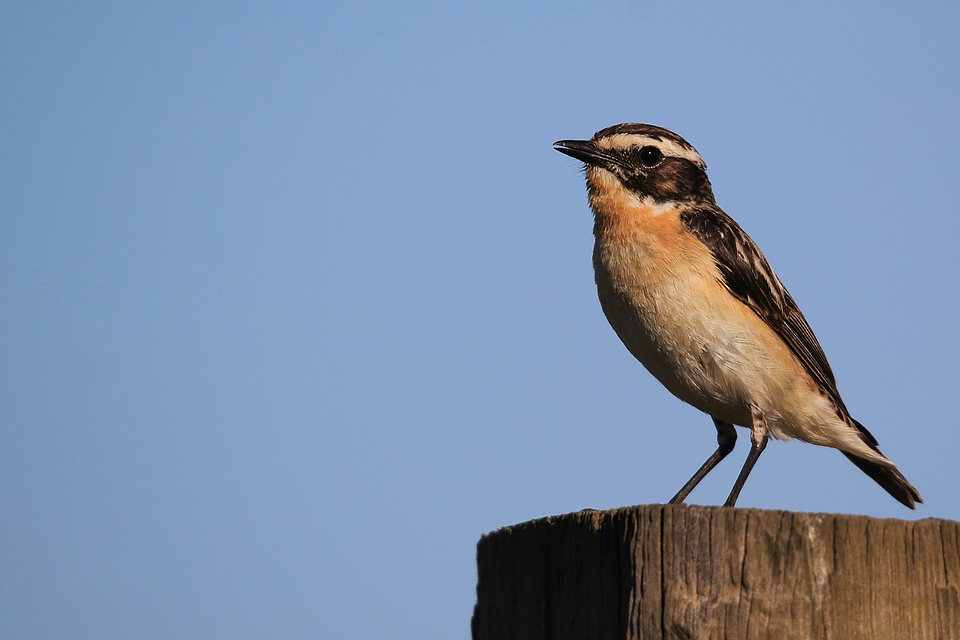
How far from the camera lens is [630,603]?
3629 millimetres

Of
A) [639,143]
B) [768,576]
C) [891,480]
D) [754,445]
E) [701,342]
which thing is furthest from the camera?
[891,480]

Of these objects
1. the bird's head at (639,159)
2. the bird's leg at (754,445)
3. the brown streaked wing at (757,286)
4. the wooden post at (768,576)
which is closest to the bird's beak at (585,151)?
the bird's head at (639,159)

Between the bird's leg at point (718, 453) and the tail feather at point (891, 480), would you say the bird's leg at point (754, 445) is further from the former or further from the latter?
the tail feather at point (891, 480)

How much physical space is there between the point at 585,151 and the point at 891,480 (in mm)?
3839

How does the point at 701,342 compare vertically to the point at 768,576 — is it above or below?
above

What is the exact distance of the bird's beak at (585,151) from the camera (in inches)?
317

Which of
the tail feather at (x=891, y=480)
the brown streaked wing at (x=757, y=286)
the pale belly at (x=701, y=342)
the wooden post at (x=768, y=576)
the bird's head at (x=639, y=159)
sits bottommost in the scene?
the wooden post at (x=768, y=576)

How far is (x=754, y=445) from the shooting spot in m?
7.43

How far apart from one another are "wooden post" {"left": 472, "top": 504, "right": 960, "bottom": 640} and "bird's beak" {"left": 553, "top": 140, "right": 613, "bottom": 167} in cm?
471

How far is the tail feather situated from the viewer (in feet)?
26.9

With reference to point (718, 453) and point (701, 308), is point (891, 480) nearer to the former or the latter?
point (718, 453)

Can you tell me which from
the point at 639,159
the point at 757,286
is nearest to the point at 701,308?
the point at 757,286

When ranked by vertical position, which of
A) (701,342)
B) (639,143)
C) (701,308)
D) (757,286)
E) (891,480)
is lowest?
(891,480)

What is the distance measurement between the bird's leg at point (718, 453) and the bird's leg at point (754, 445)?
0.52 meters
